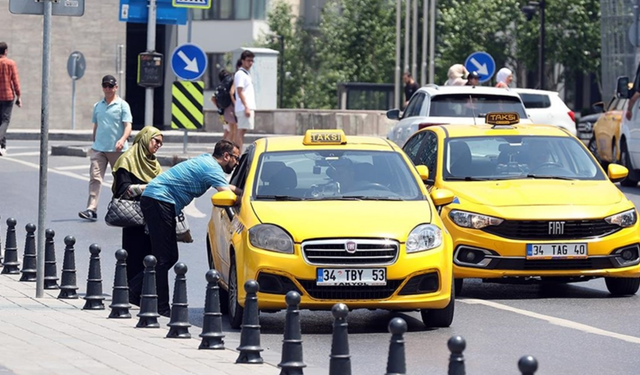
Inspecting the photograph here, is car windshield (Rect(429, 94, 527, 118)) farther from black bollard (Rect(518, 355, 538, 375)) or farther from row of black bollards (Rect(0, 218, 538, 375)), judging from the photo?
black bollard (Rect(518, 355, 538, 375))

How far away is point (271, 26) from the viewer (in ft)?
271

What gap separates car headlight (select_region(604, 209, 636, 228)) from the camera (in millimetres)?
13531

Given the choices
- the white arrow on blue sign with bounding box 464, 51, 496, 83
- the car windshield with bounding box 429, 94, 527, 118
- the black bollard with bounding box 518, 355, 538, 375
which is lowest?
the black bollard with bounding box 518, 355, 538, 375

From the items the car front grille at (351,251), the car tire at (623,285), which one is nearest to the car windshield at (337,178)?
the car front grille at (351,251)

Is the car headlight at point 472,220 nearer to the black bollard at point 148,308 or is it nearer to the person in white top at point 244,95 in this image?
the black bollard at point 148,308

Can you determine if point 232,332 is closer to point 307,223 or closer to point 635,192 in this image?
point 307,223

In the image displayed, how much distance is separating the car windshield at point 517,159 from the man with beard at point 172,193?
104 inches

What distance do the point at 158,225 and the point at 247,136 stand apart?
28.1m

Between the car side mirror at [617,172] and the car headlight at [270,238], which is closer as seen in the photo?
the car headlight at [270,238]

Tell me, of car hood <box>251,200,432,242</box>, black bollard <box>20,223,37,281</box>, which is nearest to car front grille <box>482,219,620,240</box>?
car hood <box>251,200,432,242</box>

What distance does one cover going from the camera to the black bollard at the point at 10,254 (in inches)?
595

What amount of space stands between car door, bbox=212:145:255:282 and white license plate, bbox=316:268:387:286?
3.01ft

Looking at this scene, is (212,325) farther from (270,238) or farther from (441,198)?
(441,198)

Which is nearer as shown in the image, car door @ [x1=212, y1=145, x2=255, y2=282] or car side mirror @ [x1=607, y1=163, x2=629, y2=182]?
Result: car door @ [x1=212, y1=145, x2=255, y2=282]
